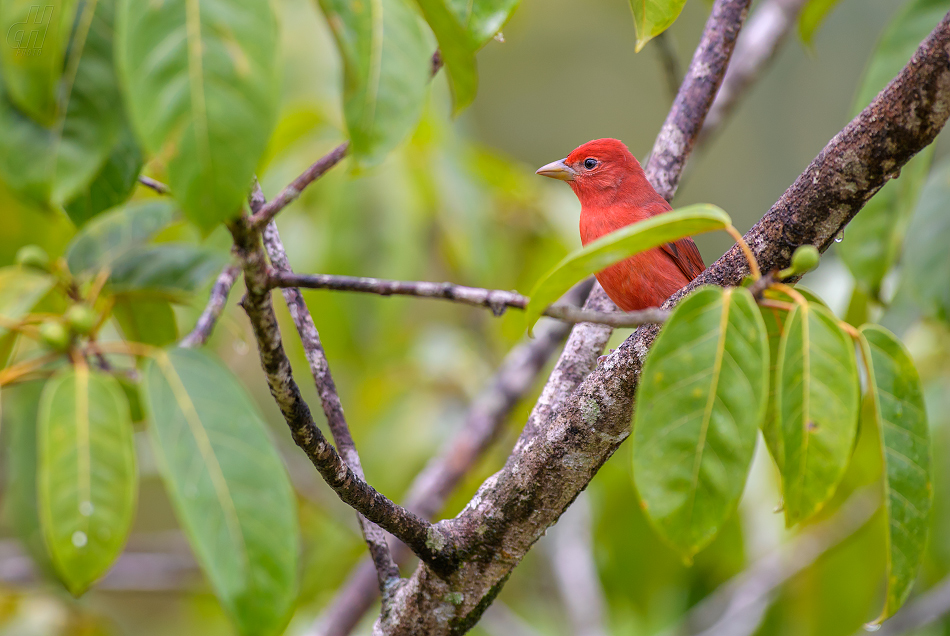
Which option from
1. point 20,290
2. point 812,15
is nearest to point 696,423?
point 20,290

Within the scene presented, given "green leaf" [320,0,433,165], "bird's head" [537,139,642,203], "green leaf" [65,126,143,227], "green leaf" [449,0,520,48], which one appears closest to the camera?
"green leaf" [320,0,433,165]

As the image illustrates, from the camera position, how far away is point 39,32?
120cm

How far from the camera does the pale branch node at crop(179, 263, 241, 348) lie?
1521 mm

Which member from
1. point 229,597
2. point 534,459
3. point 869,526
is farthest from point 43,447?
point 869,526

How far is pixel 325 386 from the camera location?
1.67 meters

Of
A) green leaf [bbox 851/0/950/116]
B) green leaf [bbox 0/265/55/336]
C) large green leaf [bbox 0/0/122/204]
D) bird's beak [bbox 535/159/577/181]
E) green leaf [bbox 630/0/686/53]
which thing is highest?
green leaf [bbox 851/0/950/116]

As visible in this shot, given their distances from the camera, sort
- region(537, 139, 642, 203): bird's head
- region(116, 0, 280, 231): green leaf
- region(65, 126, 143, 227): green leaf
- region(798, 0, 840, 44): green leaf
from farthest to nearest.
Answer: region(537, 139, 642, 203): bird's head
region(798, 0, 840, 44): green leaf
region(65, 126, 143, 227): green leaf
region(116, 0, 280, 231): green leaf

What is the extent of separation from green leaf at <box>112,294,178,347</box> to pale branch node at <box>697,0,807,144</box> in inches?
91.6

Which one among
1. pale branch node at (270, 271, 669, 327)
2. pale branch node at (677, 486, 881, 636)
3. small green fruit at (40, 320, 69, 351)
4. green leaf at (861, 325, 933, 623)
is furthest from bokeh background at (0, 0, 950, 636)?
green leaf at (861, 325, 933, 623)

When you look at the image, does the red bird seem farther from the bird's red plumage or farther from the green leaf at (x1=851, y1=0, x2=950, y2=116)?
the green leaf at (x1=851, y1=0, x2=950, y2=116)

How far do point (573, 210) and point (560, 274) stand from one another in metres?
2.87

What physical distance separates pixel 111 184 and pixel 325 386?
1.83ft

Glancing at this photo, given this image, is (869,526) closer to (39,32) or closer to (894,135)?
(894,135)

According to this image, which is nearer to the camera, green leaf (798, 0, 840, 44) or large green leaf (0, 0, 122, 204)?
large green leaf (0, 0, 122, 204)
